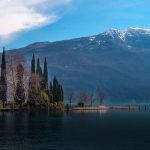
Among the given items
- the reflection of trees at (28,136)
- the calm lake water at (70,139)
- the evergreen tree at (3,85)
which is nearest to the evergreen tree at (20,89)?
the evergreen tree at (3,85)

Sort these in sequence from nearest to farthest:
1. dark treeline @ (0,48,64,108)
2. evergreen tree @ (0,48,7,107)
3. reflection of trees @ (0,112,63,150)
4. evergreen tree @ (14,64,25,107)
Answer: reflection of trees @ (0,112,63,150) → evergreen tree @ (14,64,25,107) → evergreen tree @ (0,48,7,107) → dark treeline @ (0,48,64,108)

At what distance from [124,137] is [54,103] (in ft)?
365

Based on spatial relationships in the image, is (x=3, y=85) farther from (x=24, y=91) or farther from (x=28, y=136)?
(x=28, y=136)

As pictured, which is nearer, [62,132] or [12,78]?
[62,132]

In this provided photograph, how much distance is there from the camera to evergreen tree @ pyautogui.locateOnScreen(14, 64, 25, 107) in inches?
7023

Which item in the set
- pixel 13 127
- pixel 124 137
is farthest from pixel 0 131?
pixel 124 137

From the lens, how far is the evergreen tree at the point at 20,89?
178 meters

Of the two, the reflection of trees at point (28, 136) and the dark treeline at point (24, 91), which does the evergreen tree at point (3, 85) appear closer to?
the dark treeline at point (24, 91)

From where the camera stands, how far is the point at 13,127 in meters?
105

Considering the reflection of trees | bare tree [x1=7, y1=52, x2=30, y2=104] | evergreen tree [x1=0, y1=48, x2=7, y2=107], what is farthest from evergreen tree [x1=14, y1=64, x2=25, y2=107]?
the reflection of trees

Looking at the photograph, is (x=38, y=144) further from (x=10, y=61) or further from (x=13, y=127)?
(x=10, y=61)

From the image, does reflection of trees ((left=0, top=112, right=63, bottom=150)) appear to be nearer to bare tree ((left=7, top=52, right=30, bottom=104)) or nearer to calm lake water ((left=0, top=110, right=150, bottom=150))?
calm lake water ((left=0, top=110, right=150, bottom=150))

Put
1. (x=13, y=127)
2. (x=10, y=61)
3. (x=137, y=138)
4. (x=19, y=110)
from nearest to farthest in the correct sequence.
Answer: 1. (x=137, y=138)
2. (x=13, y=127)
3. (x=19, y=110)
4. (x=10, y=61)

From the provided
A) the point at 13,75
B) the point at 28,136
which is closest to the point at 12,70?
the point at 13,75
